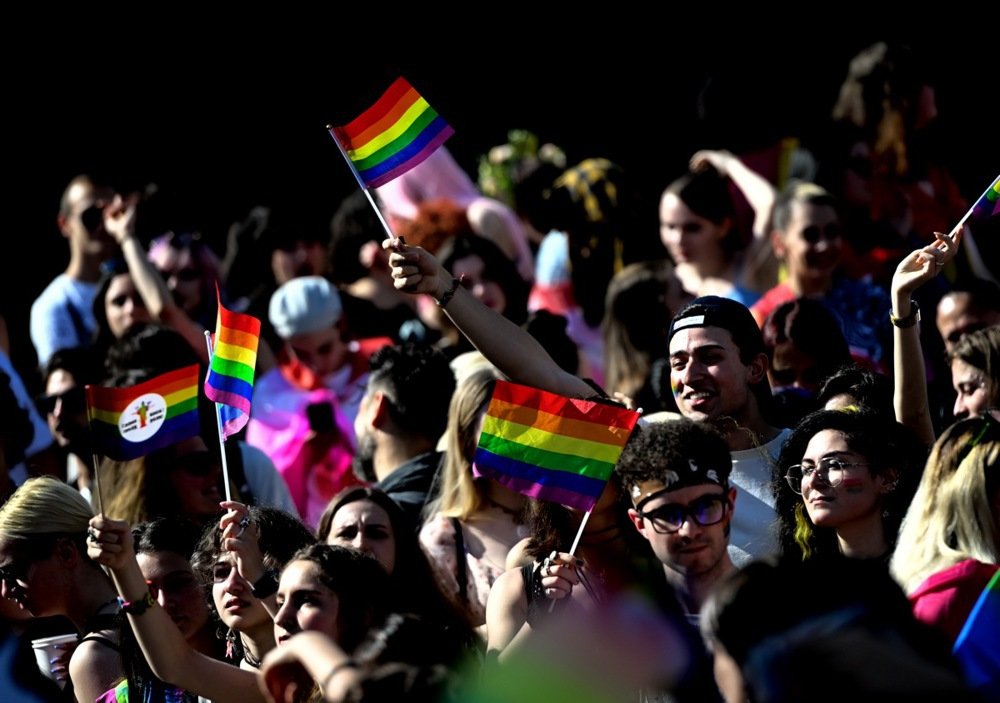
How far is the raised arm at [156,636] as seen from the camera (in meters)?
4.43

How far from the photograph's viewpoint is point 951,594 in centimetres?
368

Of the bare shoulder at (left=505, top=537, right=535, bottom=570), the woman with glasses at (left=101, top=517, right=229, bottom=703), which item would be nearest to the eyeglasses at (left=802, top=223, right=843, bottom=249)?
the bare shoulder at (left=505, top=537, right=535, bottom=570)

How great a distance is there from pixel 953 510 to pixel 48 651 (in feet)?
8.57

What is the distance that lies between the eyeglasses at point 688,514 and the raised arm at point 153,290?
11.8 feet

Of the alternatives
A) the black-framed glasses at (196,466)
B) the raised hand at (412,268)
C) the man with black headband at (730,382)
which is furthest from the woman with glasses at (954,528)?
the black-framed glasses at (196,466)

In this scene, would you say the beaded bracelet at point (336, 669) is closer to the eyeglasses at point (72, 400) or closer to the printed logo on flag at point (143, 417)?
the printed logo on flag at point (143, 417)

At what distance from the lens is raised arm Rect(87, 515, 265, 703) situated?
443cm

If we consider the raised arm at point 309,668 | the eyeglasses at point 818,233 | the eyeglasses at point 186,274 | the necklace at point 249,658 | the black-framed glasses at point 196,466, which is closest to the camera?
the raised arm at point 309,668

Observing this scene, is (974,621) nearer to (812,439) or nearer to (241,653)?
(812,439)

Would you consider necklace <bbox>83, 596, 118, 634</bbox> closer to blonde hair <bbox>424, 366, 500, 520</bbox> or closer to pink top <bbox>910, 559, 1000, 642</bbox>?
blonde hair <bbox>424, 366, 500, 520</bbox>

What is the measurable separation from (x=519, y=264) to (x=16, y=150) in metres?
3.68

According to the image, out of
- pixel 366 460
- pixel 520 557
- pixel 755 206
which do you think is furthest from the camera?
pixel 755 206

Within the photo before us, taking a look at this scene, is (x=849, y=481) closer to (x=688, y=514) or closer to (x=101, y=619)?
(x=688, y=514)

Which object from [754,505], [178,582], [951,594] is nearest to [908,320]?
[754,505]
